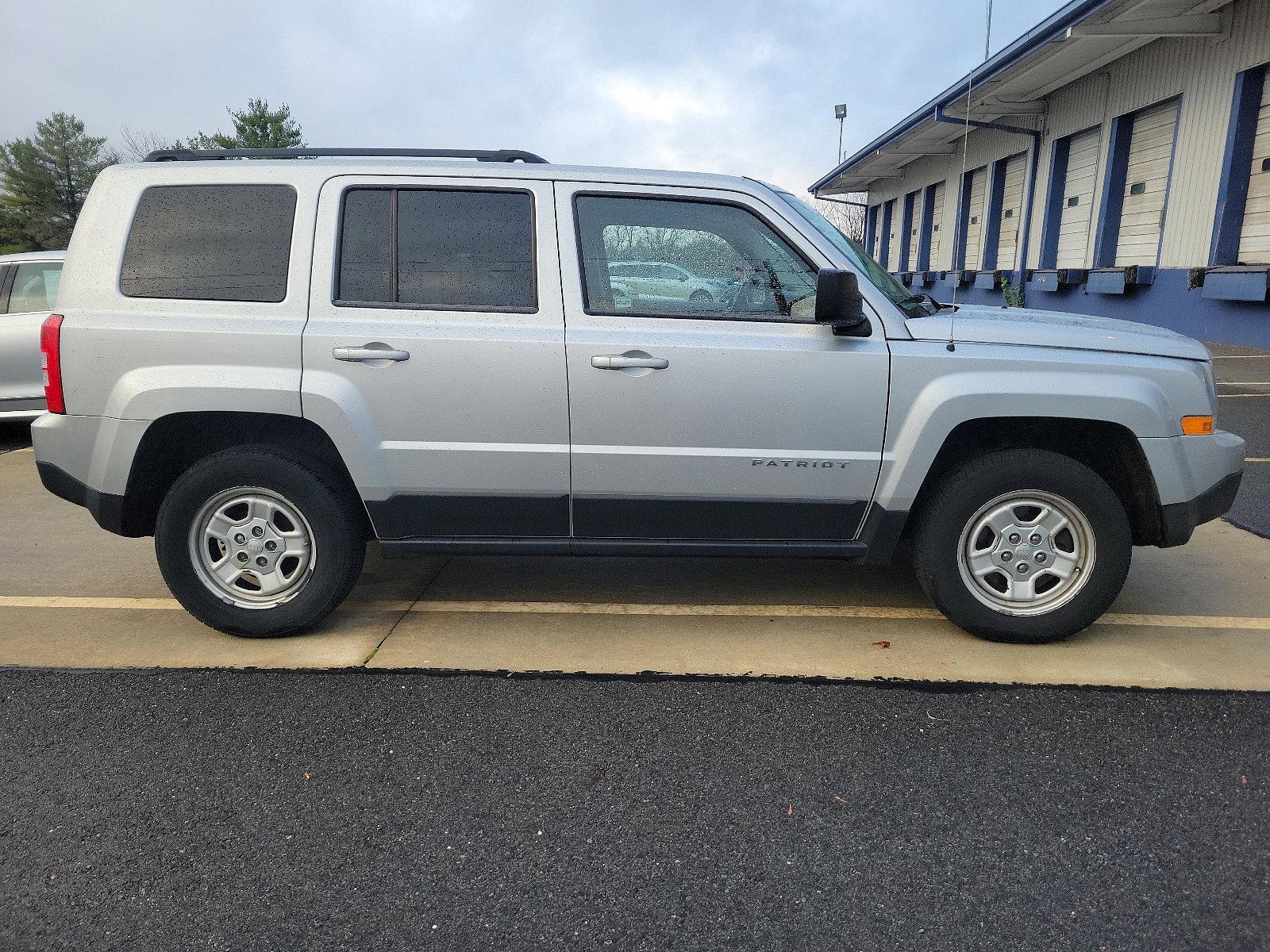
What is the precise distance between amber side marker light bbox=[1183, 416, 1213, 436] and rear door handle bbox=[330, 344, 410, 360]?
312 centimetres

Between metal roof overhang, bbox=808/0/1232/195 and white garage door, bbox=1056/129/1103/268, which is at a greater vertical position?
metal roof overhang, bbox=808/0/1232/195

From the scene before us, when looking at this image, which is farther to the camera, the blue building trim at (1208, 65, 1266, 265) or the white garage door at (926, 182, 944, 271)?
the white garage door at (926, 182, 944, 271)

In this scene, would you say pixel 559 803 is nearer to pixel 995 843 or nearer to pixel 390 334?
pixel 995 843

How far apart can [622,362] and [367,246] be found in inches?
45.6

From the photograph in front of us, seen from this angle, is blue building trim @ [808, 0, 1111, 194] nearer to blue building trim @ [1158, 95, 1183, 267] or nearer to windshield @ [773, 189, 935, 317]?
blue building trim @ [1158, 95, 1183, 267]

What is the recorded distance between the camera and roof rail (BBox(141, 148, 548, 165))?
4074 mm

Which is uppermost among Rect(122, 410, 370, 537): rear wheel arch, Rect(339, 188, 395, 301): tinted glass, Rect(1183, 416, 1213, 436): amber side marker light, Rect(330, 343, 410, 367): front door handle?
Rect(339, 188, 395, 301): tinted glass

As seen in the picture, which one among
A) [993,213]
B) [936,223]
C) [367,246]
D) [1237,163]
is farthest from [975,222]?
[367,246]

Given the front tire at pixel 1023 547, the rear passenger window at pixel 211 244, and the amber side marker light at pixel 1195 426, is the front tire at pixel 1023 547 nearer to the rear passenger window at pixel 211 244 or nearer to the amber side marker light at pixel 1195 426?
the amber side marker light at pixel 1195 426

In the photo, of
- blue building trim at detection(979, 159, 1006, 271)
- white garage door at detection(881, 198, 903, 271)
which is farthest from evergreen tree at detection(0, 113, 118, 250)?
blue building trim at detection(979, 159, 1006, 271)

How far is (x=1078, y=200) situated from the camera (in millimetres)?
18781

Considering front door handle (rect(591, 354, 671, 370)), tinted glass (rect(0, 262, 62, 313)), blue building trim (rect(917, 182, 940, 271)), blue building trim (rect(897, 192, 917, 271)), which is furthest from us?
blue building trim (rect(897, 192, 917, 271))

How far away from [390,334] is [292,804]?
1.82 m

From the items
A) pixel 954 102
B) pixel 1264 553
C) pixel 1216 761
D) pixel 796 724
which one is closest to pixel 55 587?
pixel 796 724
